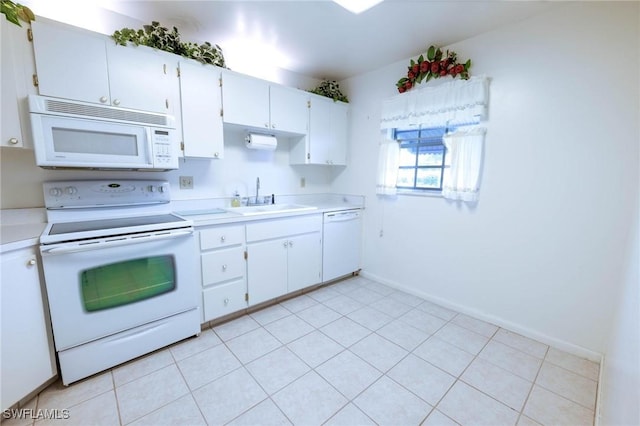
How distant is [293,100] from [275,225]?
134cm

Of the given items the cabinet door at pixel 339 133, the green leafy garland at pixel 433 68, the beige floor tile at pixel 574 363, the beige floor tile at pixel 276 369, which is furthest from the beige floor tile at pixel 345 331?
the green leafy garland at pixel 433 68

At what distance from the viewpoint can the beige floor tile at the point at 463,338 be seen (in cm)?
202

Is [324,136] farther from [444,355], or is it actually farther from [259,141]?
[444,355]

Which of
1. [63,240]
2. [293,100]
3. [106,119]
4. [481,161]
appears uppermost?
[293,100]

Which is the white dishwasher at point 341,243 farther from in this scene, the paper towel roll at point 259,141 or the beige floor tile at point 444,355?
the beige floor tile at point 444,355

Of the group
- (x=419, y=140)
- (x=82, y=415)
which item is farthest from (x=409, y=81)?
(x=82, y=415)

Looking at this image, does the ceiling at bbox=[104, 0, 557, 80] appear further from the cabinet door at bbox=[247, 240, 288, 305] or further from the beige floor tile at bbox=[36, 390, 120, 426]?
the beige floor tile at bbox=[36, 390, 120, 426]

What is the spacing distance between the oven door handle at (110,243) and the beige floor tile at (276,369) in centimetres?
102

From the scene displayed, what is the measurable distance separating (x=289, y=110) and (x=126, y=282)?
6.81 ft

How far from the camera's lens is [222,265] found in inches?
86.7

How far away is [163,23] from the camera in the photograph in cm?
220

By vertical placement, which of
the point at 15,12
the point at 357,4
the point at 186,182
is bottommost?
the point at 186,182

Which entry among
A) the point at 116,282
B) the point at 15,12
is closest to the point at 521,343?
the point at 116,282

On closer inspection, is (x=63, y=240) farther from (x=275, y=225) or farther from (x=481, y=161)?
(x=481, y=161)
